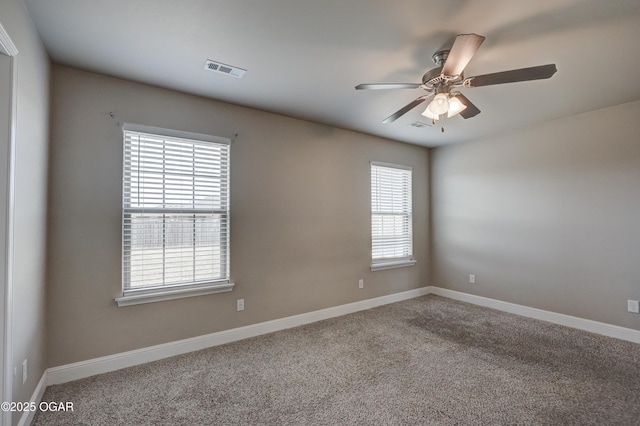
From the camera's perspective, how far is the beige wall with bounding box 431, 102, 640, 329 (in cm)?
334

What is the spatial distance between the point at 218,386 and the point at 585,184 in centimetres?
458

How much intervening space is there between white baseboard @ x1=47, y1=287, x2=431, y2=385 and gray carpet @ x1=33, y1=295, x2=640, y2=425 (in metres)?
0.09

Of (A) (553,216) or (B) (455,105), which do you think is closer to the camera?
(B) (455,105)

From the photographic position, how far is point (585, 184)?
3607 mm

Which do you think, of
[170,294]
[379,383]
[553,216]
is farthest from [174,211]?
[553,216]

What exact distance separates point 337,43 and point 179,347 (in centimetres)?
308

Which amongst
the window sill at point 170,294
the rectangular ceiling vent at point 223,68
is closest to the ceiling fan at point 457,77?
the rectangular ceiling vent at point 223,68

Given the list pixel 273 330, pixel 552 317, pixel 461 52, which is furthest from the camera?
pixel 552 317

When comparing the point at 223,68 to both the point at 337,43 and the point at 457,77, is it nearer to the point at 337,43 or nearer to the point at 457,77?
the point at 337,43

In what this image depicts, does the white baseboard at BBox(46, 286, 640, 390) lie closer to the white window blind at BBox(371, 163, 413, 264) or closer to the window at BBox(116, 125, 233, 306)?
the window at BBox(116, 125, 233, 306)

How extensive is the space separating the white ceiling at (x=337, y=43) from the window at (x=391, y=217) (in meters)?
1.76

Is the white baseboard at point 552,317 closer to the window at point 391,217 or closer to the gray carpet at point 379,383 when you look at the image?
the gray carpet at point 379,383

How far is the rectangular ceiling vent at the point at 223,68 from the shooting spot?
2.46m

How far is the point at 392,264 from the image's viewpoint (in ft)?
15.4
